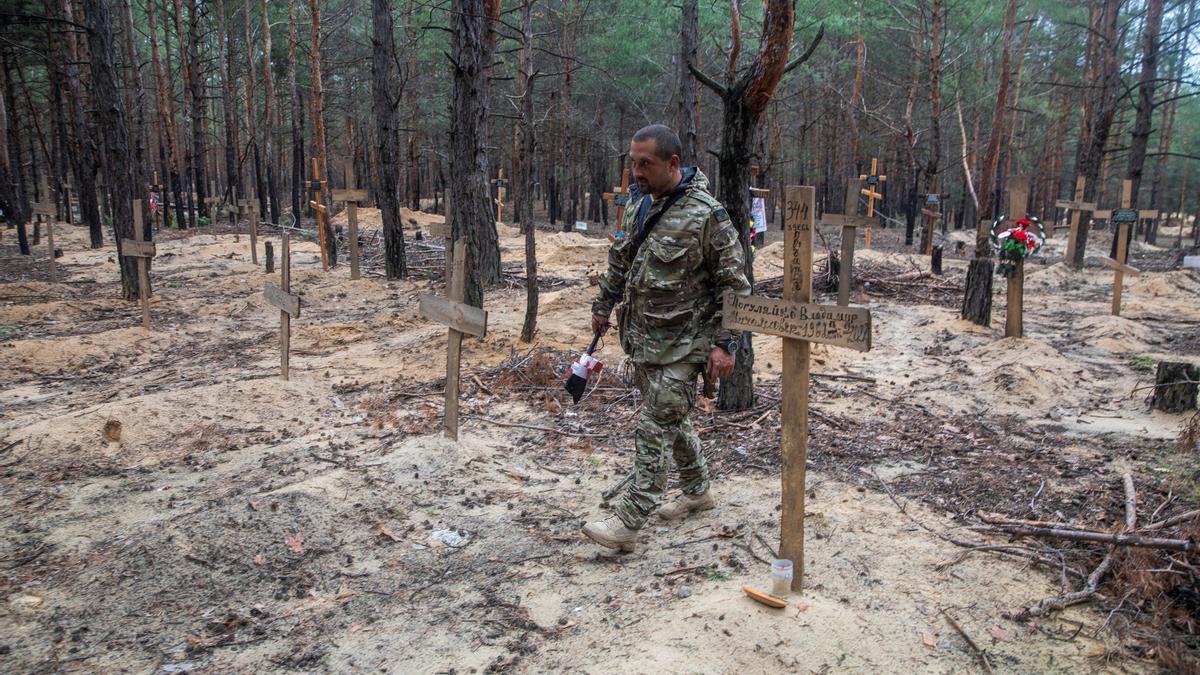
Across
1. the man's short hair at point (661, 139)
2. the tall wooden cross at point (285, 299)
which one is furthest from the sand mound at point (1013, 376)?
the tall wooden cross at point (285, 299)

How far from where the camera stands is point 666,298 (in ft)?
12.3

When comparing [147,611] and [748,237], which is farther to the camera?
[748,237]

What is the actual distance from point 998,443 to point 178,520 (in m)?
5.62

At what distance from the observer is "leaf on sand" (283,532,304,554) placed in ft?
13.7

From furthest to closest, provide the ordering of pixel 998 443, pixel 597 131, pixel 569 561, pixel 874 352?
pixel 597 131
pixel 874 352
pixel 998 443
pixel 569 561

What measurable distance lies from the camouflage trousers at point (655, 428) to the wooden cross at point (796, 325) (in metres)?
0.67

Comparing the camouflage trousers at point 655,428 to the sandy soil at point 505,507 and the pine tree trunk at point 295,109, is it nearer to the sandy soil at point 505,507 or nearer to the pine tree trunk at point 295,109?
the sandy soil at point 505,507

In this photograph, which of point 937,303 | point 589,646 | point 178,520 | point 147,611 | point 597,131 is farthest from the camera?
point 597,131

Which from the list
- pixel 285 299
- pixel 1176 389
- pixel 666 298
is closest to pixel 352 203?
pixel 285 299

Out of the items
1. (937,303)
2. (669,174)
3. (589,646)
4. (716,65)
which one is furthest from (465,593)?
(716,65)

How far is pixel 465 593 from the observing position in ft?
12.3

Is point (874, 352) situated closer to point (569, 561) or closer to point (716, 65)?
point (569, 561)

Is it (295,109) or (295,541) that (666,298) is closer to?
(295,541)

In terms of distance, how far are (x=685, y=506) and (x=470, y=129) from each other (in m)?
6.27
